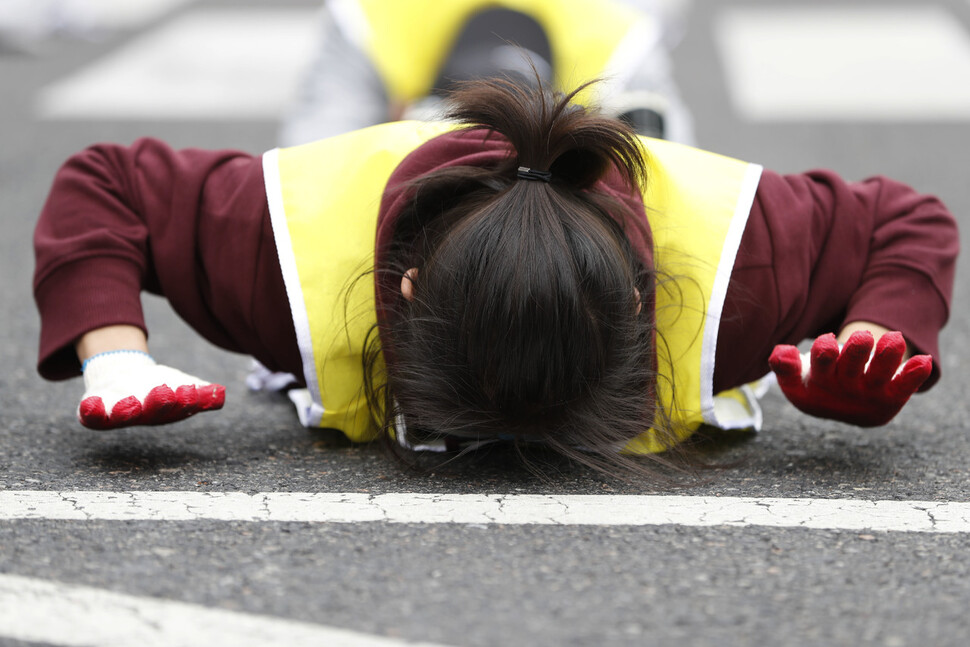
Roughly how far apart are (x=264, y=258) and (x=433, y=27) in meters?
1.35

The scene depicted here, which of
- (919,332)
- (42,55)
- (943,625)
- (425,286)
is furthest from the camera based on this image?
(42,55)

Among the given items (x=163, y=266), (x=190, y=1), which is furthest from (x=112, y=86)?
(x=163, y=266)

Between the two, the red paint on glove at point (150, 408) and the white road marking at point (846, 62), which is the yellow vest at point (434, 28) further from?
the white road marking at point (846, 62)

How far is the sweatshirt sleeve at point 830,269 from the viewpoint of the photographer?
64.9 inches

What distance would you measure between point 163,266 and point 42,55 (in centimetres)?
470

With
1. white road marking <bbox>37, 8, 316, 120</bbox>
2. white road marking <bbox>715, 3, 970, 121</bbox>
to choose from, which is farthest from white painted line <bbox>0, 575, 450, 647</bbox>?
white road marking <bbox>715, 3, 970, 121</bbox>

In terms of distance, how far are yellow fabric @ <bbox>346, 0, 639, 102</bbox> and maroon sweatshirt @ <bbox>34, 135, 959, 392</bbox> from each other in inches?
40.7

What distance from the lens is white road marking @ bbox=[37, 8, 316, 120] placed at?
4684 millimetres

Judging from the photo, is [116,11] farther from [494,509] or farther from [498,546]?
[498,546]

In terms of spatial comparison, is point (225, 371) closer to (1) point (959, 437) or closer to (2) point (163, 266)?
Answer: (2) point (163, 266)

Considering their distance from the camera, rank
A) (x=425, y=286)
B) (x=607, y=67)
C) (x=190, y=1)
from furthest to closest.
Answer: (x=190, y=1)
(x=607, y=67)
(x=425, y=286)

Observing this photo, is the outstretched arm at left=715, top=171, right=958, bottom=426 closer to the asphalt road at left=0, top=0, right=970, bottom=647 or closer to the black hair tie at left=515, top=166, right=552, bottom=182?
the asphalt road at left=0, top=0, right=970, bottom=647

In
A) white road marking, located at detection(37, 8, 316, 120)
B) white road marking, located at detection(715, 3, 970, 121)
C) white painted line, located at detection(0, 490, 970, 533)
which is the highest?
white painted line, located at detection(0, 490, 970, 533)

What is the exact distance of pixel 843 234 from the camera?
1723 mm
